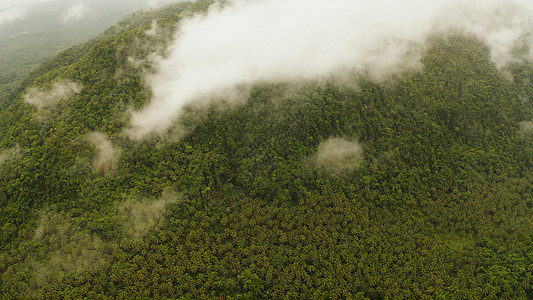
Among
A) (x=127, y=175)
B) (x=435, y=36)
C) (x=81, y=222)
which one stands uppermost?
(x=435, y=36)

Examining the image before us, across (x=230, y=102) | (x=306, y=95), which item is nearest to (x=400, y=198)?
(x=306, y=95)

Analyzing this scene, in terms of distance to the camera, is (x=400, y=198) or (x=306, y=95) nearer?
(x=400, y=198)

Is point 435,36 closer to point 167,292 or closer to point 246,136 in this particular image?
point 246,136

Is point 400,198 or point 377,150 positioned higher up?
point 377,150

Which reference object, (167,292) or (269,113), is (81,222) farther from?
(269,113)

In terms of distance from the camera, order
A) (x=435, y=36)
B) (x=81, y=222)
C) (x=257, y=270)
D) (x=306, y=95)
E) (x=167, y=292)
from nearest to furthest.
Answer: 1. (x=167, y=292)
2. (x=257, y=270)
3. (x=81, y=222)
4. (x=306, y=95)
5. (x=435, y=36)

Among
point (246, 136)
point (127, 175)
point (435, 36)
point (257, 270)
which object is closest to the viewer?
point (257, 270)

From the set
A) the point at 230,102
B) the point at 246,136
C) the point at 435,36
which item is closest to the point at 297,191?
the point at 246,136
